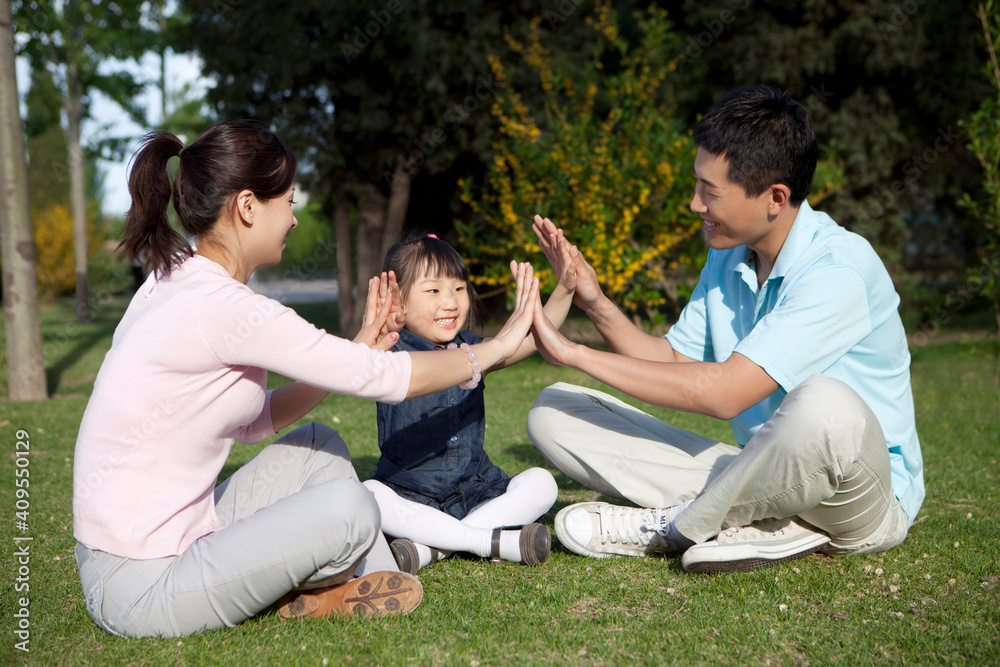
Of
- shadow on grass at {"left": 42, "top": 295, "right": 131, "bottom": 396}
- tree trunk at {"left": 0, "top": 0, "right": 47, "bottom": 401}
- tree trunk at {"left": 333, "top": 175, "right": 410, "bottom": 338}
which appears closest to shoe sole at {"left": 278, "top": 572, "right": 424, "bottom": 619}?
tree trunk at {"left": 0, "top": 0, "right": 47, "bottom": 401}

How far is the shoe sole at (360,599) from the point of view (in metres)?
2.56

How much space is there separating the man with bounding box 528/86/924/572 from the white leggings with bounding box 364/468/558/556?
0.25 meters

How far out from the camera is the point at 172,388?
226cm

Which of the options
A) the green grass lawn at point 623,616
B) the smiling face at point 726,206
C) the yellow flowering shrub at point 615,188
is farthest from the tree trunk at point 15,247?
the smiling face at point 726,206

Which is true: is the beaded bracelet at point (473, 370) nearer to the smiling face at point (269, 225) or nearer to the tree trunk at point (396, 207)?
the smiling face at point (269, 225)

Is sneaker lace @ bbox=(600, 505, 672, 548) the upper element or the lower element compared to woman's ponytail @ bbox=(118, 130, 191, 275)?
lower

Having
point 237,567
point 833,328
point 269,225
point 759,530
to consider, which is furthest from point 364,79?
point 237,567

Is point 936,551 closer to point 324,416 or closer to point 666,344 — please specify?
point 666,344

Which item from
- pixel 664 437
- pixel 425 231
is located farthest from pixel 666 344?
pixel 425 231

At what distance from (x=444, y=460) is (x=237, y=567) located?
117 cm

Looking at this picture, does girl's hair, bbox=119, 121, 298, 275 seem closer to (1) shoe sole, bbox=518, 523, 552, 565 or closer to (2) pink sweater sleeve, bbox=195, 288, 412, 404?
(2) pink sweater sleeve, bbox=195, 288, 412, 404

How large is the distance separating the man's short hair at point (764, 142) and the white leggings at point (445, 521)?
63.1 inches

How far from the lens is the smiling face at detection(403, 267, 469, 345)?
335 cm

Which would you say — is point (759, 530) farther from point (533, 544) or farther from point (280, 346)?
point (280, 346)
